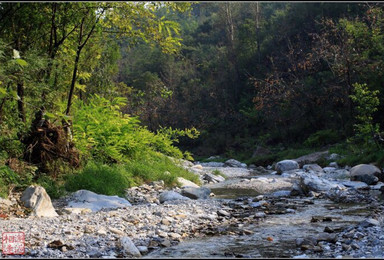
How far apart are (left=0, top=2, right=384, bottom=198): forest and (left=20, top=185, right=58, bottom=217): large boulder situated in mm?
371

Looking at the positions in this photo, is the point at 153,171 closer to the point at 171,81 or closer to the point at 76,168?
the point at 76,168

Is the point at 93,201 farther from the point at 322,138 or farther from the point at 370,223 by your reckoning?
the point at 322,138

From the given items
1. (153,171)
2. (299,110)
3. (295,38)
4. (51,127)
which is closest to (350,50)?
(299,110)

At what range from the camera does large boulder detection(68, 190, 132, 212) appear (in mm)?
6275

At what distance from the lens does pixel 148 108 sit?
27.2m

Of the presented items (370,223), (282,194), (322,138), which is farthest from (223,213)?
(322,138)

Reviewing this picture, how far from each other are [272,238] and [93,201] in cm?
314

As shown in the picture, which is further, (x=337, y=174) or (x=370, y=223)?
(x=337, y=174)

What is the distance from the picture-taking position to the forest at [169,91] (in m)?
6.91

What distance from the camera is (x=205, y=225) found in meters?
5.45

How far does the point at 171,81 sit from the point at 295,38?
10.6 meters

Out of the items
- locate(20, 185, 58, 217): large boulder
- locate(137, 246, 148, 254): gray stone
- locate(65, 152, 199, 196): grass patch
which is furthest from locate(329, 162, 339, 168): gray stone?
locate(137, 246, 148, 254): gray stone

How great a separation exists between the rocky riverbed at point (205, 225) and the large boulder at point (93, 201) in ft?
0.05

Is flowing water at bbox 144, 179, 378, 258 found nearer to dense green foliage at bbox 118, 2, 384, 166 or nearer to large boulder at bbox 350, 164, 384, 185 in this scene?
large boulder at bbox 350, 164, 384, 185
